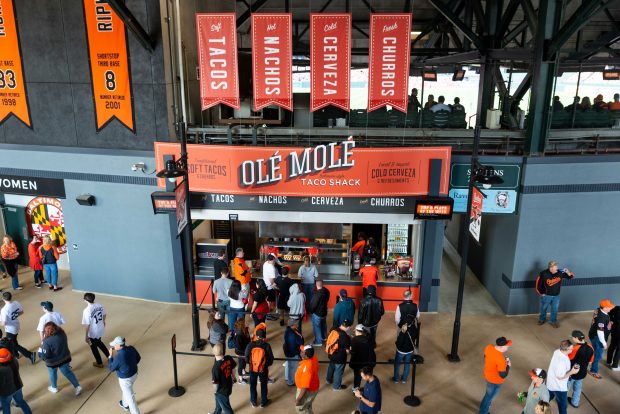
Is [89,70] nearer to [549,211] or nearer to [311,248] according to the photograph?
[311,248]

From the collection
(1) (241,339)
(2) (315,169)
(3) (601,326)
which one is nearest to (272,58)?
(2) (315,169)

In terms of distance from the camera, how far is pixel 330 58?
1012cm

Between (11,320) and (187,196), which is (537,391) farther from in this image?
(11,320)

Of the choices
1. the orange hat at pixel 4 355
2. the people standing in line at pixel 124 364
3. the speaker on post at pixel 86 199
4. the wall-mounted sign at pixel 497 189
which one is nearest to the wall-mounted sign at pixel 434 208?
the wall-mounted sign at pixel 497 189

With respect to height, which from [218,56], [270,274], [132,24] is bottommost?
[270,274]

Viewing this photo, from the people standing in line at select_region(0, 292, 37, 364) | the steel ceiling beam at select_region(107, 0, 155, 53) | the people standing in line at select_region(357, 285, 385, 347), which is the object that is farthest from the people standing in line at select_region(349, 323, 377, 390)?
the steel ceiling beam at select_region(107, 0, 155, 53)

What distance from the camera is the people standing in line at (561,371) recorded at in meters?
7.96

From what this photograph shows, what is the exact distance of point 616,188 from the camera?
12.0 metres

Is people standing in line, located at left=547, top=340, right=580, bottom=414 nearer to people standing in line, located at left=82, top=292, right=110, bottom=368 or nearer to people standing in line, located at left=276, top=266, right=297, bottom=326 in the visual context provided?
people standing in line, located at left=276, top=266, right=297, bottom=326

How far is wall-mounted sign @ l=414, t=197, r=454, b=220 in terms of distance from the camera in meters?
11.2

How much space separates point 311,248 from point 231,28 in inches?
234

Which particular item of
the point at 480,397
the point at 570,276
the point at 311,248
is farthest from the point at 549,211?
the point at 311,248

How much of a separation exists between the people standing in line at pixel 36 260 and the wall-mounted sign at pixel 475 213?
1134cm

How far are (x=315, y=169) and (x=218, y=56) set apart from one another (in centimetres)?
334
